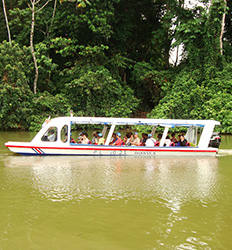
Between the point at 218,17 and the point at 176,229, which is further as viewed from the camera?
the point at 218,17

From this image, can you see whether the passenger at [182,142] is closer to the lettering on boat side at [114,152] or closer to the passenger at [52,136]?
the lettering on boat side at [114,152]

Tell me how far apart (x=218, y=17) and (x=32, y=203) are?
23.7 m

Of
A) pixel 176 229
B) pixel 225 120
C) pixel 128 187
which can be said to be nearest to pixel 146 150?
pixel 128 187

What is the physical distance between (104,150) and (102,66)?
1515cm

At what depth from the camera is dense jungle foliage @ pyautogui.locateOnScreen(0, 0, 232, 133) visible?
26.1 meters

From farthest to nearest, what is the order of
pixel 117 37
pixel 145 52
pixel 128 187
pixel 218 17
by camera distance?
pixel 145 52 → pixel 117 37 → pixel 218 17 → pixel 128 187

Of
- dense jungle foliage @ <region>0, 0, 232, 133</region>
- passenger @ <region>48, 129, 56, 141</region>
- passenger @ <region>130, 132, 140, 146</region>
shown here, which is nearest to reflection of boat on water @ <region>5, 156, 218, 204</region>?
passenger @ <region>48, 129, 56, 141</region>

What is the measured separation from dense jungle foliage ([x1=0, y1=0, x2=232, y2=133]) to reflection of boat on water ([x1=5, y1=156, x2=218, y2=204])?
1235 cm

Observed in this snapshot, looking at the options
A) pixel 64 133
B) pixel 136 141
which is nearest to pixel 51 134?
pixel 64 133

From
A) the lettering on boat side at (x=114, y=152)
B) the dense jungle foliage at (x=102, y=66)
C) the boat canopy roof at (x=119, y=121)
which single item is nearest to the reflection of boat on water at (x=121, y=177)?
the lettering on boat side at (x=114, y=152)

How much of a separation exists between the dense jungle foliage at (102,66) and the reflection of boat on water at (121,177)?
40.5 feet

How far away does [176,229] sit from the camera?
23.0 feet

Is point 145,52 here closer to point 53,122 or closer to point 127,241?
point 53,122

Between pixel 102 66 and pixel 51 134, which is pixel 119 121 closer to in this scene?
pixel 51 134
